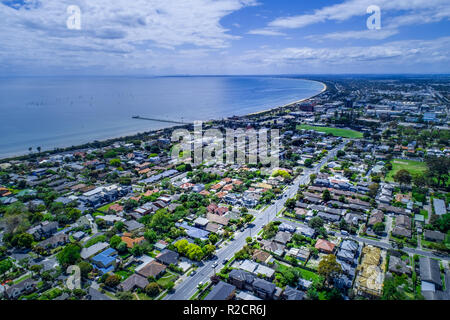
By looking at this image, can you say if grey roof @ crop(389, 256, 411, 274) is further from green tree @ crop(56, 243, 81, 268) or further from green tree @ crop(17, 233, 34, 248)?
green tree @ crop(17, 233, 34, 248)

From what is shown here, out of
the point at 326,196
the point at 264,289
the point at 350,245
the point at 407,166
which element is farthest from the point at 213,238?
the point at 407,166

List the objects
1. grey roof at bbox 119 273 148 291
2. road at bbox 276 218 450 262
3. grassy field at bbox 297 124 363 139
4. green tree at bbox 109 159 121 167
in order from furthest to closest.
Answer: grassy field at bbox 297 124 363 139
green tree at bbox 109 159 121 167
road at bbox 276 218 450 262
grey roof at bbox 119 273 148 291

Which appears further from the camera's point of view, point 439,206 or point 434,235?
point 439,206

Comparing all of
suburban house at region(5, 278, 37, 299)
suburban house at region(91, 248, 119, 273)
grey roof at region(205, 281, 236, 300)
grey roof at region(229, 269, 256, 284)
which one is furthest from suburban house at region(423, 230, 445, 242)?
suburban house at region(5, 278, 37, 299)

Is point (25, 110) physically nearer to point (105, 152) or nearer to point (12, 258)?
point (105, 152)

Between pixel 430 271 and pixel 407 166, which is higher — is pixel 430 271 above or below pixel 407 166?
below

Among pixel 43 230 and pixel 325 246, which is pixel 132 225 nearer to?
pixel 43 230

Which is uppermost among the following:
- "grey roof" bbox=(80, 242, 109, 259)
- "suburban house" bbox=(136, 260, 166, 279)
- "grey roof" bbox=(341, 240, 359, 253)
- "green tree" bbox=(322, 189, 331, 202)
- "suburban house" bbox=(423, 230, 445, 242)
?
"green tree" bbox=(322, 189, 331, 202)

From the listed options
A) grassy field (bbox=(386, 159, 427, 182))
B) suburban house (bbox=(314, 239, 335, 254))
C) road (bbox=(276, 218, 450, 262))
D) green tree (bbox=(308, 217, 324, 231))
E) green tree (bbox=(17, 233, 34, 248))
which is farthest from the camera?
grassy field (bbox=(386, 159, 427, 182))

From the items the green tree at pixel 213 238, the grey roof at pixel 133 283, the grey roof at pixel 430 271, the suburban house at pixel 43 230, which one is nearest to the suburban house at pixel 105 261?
the grey roof at pixel 133 283
